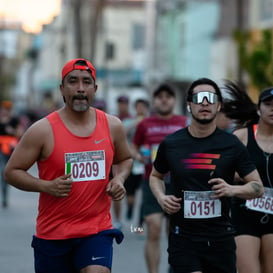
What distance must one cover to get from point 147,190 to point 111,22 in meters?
53.7

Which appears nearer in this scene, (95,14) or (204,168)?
(204,168)

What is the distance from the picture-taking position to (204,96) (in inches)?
248

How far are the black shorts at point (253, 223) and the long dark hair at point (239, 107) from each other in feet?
3.10

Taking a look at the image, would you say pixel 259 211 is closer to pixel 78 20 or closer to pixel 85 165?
pixel 85 165

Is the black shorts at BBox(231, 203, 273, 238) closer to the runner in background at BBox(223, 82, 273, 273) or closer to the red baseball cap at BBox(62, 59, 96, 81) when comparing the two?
the runner in background at BBox(223, 82, 273, 273)

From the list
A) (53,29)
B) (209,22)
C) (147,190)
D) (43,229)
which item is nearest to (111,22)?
(53,29)

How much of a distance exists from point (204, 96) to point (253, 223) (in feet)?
4.20

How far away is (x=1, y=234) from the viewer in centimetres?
1298

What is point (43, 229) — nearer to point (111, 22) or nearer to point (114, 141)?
point (114, 141)

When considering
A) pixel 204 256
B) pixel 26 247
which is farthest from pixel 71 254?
pixel 26 247

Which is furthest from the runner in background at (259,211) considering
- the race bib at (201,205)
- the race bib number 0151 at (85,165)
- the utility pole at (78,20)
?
the utility pole at (78,20)

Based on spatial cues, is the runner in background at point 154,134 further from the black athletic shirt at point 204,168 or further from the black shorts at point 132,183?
the black shorts at point 132,183

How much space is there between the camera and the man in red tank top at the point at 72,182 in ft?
19.6

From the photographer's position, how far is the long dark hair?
777 cm
